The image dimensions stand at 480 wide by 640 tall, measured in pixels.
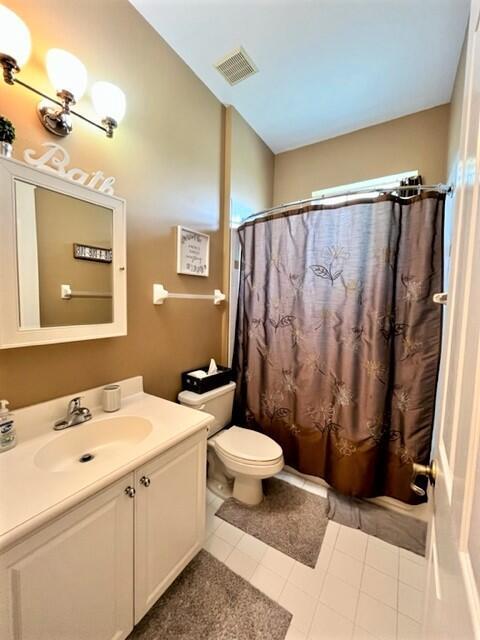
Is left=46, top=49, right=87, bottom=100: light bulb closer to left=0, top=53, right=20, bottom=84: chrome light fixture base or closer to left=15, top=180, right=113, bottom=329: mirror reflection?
left=0, top=53, right=20, bottom=84: chrome light fixture base

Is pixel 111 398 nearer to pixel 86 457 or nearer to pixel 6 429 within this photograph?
pixel 86 457

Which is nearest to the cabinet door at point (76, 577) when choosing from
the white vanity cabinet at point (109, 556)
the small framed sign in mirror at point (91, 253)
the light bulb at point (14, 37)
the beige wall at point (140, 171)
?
the white vanity cabinet at point (109, 556)

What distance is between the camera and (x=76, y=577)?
30.1 inches

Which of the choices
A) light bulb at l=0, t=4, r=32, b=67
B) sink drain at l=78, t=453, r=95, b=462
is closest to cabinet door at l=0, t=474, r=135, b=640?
sink drain at l=78, t=453, r=95, b=462

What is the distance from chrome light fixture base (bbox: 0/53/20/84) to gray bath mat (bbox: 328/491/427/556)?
2539 millimetres

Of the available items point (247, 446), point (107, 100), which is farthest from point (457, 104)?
point (247, 446)

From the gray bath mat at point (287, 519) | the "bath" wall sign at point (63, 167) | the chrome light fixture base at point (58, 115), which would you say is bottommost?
the gray bath mat at point (287, 519)

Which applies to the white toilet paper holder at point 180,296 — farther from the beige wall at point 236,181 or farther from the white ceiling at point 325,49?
the white ceiling at point 325,49

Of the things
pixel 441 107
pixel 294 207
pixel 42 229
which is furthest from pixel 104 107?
pixel 441 107

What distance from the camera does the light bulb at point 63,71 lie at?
1.00 meters

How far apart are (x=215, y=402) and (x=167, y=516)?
0.78 meters

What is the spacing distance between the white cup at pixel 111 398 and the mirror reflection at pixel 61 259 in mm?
328

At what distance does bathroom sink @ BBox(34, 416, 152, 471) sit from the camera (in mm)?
1000

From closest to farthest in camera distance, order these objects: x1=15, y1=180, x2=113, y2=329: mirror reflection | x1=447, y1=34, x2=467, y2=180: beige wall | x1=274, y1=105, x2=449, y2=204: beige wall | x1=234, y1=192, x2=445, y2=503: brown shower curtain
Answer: x1=15, y1=180, x2=113, y2=329: mirror reflection → x1=447, y1=34, x2=467, y2=180: beige wall → x1=234, y1=192, x2=445, y2=503: brown shower curtain → x1=274, y1=105, x2=449, y2=204: beige wall
